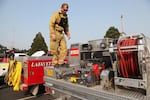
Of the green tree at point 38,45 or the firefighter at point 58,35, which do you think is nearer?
the firefighter at point 58,35

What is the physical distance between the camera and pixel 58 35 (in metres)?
4.34

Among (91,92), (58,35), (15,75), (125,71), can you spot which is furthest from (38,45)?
(125,71)

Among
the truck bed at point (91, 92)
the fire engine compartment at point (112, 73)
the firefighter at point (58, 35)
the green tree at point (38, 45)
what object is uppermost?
the green tree at point (38, 45)

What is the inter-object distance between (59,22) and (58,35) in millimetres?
339

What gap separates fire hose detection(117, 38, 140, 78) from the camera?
2.35m

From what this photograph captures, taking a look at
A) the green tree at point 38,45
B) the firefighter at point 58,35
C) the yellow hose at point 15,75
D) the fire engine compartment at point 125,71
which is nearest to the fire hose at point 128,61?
the fire engine compartment at point 125,71

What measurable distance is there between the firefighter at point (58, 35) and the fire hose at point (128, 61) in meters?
1.97

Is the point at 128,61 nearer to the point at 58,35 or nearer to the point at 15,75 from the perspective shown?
the point at 58,35

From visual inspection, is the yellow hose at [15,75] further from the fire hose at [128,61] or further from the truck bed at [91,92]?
the fire hose at [128,61]

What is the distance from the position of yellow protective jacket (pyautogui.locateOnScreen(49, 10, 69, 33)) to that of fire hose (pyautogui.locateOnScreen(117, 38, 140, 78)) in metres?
2.07

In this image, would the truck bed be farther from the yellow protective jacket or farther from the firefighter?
the yellow protective jacket

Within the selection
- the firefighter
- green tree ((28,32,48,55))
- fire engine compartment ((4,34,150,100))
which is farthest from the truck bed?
green tree ((28,32,48,55))

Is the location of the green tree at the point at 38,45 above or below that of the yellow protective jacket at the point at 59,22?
above

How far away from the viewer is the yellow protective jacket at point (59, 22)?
13.4ft
